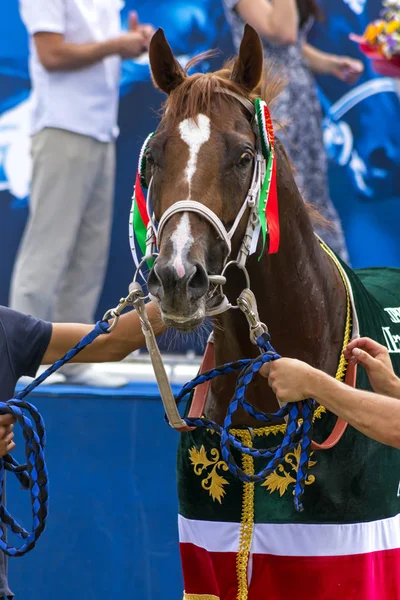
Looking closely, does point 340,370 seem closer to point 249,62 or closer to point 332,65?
point 249,62

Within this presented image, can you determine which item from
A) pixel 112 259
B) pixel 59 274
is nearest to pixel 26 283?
pixel 59 274

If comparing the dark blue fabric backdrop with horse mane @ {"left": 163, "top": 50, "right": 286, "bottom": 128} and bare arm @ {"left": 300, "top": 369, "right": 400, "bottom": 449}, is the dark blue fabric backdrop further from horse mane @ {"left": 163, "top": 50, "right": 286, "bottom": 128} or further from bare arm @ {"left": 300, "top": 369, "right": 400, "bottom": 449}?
bare arm @ {"left": 300, "top": 369, "right": 400, "bottom": 449}

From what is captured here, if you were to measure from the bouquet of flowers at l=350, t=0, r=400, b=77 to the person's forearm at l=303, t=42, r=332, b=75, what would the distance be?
0.19 metres

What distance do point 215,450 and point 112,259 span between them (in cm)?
248

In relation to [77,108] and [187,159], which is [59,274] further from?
[187,159]

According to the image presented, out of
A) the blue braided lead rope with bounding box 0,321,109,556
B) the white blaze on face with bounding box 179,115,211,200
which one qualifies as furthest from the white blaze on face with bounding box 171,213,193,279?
the blue braided lead rope with bounding box 0,321,109,556

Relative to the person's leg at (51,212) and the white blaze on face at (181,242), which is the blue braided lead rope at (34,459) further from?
the person's leg at (51,212)

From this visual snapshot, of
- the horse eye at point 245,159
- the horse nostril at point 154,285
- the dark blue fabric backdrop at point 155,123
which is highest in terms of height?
the dark blue fabric backdrop at point 155,123

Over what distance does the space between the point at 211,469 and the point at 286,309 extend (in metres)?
0.46

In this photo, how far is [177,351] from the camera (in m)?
4.66

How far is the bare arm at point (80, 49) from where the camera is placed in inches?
159

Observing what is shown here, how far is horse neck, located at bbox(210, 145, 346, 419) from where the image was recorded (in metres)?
2.26

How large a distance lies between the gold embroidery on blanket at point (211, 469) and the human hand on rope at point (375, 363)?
0.43m

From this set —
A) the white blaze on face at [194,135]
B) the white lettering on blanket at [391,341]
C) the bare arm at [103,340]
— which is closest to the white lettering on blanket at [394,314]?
the white lettering on blanket at [391,341]
